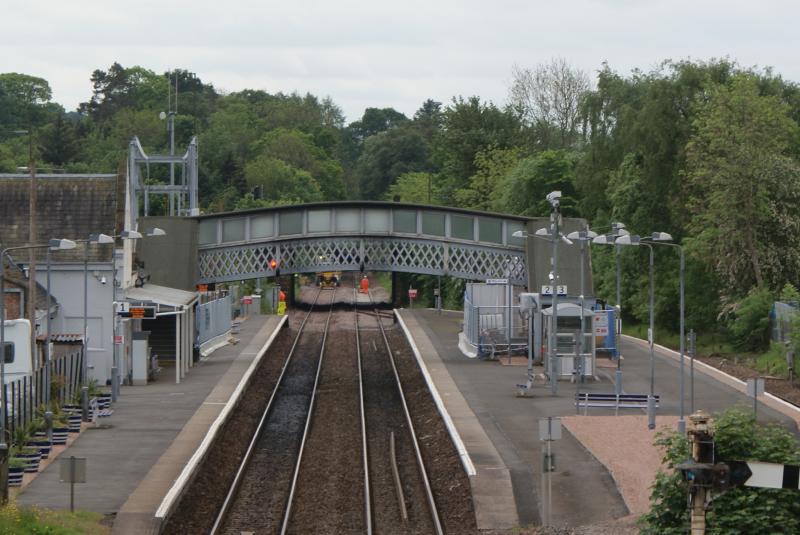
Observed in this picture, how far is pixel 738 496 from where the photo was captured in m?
17.2

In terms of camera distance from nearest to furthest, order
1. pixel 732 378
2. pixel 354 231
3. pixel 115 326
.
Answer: pixel 115 326 < pixel 732 378 < pixel 354 231

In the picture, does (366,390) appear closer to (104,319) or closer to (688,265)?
(104,319)

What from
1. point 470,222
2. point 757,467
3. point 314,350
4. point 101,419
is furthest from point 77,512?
point 314,350

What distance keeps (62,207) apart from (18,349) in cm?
1091

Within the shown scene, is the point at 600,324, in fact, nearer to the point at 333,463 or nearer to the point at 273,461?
the point at 333,463

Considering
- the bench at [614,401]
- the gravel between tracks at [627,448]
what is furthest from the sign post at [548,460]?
the bench at [614,401]

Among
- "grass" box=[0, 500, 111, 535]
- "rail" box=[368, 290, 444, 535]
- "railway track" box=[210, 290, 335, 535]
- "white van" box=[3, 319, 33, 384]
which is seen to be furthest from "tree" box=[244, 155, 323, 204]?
"grass" box=[0, 500, 111, 535]

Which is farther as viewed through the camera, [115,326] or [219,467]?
[115,326]

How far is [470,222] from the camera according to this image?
52.3 metres

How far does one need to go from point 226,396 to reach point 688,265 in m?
27.9

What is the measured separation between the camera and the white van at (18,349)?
3294cm

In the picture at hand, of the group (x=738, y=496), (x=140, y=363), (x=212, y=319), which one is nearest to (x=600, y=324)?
(x=140, y=363)

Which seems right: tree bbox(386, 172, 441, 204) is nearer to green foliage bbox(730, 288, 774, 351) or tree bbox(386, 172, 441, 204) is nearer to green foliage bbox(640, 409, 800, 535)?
green foliage bbox(730, 288, 774, 351)

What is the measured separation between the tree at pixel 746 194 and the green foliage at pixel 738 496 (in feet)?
119
